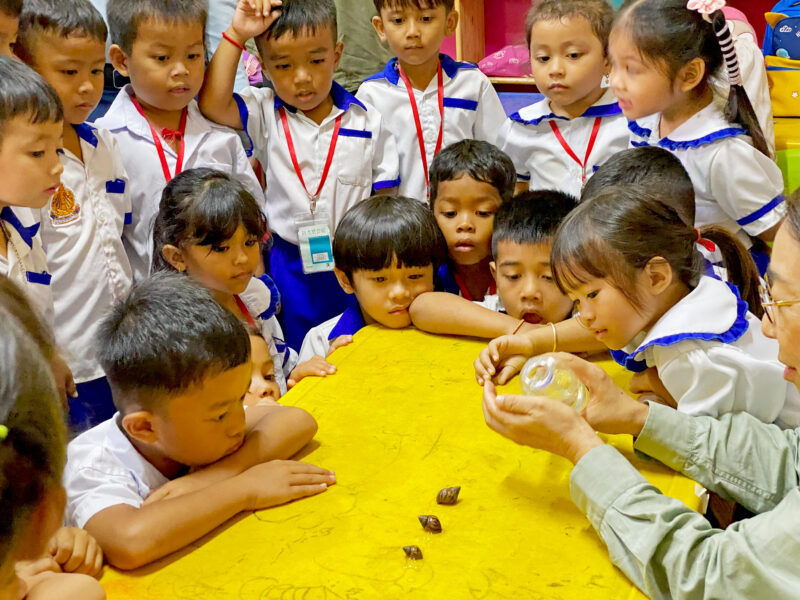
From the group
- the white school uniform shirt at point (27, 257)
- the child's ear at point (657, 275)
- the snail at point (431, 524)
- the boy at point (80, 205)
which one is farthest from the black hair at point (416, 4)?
the snail at point (431, 524)

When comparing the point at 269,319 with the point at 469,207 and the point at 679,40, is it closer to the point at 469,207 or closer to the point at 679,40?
the point at 469,207

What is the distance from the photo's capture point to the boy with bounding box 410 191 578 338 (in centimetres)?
234

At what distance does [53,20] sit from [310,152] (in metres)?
0.99

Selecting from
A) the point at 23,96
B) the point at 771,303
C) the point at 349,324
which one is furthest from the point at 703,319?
the point at 23,96

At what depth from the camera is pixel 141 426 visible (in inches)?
61.8

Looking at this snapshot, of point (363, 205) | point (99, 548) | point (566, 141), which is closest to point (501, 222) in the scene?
point (363, 205)

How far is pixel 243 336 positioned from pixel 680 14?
173 centimetres

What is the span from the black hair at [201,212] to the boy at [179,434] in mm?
780

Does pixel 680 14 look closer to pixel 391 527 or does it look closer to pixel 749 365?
pixel 749 365

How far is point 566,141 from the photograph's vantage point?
10.2ft

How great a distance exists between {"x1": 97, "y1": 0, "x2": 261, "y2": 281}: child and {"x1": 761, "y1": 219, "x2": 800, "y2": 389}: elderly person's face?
199 cm

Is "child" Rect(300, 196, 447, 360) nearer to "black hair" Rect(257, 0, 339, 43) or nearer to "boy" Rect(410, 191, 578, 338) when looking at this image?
"boy" Rect(410, 191, 578, 338)

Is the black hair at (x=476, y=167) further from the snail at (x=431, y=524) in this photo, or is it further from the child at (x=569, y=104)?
the snail at (x=431, y=524)

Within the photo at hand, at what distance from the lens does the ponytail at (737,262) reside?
2.14 metres
